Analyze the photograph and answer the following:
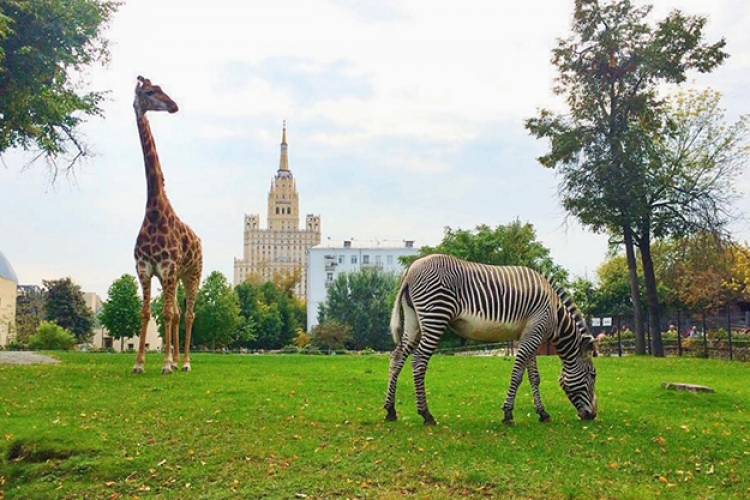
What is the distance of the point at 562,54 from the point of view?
31.3 meters

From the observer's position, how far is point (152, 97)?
55.6 ft

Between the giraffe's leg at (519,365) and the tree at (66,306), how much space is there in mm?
63045

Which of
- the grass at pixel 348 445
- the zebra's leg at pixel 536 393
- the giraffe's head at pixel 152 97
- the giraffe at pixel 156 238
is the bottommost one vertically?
the grass at pixel 348 445

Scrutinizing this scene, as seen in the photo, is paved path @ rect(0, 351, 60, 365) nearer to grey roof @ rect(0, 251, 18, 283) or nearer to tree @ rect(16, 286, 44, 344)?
tree @ rect(16, 286, 44, 344)

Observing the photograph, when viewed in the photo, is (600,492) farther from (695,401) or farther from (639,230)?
(639,230)

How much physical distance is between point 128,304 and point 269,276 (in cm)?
13130

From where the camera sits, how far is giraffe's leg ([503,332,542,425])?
10.5 meters

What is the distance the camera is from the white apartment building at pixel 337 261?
112875mm

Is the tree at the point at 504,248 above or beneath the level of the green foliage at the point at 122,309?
above

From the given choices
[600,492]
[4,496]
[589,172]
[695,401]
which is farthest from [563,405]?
[589,172]

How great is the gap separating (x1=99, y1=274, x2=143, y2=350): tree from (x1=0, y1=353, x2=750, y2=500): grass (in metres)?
33.9

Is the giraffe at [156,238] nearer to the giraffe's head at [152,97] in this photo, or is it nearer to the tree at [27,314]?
the giraffe's head at [152,97]

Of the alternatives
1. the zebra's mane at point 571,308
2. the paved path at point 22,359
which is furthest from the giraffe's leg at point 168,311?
the zebra's mane at point 571,308

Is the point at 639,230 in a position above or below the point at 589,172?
below
